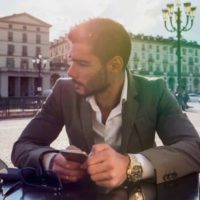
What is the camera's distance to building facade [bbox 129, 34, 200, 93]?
80.2 metres

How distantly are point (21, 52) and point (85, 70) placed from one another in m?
63.5

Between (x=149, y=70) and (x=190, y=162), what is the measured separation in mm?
81698

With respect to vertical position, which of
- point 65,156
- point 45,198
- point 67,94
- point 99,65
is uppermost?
point 99,65

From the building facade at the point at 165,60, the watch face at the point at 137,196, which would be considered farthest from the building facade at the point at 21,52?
the watch face at the point at 137,196

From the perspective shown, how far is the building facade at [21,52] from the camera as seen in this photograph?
60.0 meters

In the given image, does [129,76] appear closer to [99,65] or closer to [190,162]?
[99,65]

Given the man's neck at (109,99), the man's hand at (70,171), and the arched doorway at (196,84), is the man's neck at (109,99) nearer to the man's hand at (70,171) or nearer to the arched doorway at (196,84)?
the man's hand at (70,171)

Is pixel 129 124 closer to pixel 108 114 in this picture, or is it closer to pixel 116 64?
pixel 108 114

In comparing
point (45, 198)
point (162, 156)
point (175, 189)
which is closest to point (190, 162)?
point (162, 156)

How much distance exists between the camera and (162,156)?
1.58 meters

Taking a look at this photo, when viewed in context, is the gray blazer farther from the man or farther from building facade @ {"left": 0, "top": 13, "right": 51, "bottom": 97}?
building facade @ {"left": 0, "top": 13, "right": 51, "bottom": 97}

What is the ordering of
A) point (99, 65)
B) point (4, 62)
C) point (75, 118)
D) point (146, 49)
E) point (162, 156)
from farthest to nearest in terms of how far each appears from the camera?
point (146, 49) → point (4, 62) → point (75, 118) → point (99, 65) → point (162, 156)

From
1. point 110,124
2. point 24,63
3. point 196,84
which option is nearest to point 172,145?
point 110,124

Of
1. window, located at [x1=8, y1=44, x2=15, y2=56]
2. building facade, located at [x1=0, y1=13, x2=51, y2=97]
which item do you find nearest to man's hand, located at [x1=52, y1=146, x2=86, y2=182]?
building facade, located at [x1=0, y1=13, x2=51, y2=97]
